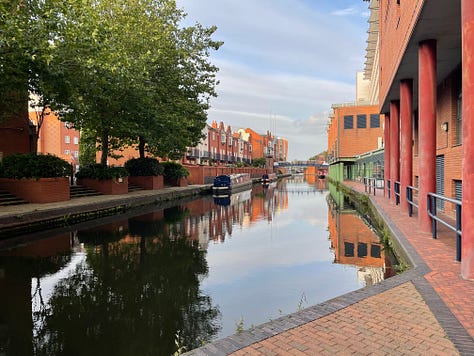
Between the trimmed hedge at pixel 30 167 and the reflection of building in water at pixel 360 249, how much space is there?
12.6m

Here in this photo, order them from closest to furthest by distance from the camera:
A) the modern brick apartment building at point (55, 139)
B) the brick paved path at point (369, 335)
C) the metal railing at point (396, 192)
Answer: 1. the brick paved path at point (369, 335)
2. the metal railing at point (396, 192)
3. the modern brick apartment building at point (55, 139)

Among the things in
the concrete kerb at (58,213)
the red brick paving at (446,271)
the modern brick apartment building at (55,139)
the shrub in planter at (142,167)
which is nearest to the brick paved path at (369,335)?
the red brick paving at (446,271)

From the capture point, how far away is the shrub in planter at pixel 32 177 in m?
16.4

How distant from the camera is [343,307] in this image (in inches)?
177

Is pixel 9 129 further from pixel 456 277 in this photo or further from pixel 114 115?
pixel 456 277

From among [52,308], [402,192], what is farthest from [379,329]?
[402,192]

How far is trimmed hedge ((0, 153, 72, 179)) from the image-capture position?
1639 cm

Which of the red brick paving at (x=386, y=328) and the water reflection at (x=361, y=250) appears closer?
the red brick paving at (x=386, y=328)

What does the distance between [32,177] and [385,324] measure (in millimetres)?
16481

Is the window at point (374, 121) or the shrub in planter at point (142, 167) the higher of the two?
the window at point (374, 121)

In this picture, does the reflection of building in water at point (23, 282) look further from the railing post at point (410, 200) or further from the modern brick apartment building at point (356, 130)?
the modern brick apartment building at point (356, 130)

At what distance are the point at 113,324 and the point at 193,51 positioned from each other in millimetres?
23622

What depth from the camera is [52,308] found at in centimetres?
560

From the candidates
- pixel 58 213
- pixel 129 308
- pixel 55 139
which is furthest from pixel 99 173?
pixel 55 139
